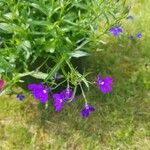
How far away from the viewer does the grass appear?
2463 mm

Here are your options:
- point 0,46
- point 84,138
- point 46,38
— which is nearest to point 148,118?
point 84,138

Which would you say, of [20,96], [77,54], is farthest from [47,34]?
[20,96]

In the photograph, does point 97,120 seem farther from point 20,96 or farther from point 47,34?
point 47,34

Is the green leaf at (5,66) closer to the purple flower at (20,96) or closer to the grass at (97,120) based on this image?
the purple flower at (20,96)

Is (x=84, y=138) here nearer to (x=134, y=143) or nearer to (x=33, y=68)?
(x=134, y=143)

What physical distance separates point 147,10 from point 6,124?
1304 millimetres

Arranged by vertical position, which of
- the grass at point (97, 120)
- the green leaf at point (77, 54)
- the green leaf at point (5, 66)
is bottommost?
the grass at point (97, 120)

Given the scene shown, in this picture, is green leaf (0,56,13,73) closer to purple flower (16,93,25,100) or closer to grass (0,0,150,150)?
purple flower (16,93,25,100)

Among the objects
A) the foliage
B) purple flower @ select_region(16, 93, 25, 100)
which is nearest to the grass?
purple flower @ select_region(16, 93, 25, 100)

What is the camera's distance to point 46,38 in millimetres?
2322

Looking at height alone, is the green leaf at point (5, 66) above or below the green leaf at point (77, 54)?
below

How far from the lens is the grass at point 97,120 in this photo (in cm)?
246

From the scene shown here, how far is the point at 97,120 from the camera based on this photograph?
256 cm

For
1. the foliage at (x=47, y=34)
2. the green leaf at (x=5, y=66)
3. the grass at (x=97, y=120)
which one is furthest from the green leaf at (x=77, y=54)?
the grass at (x=97, y=120)
